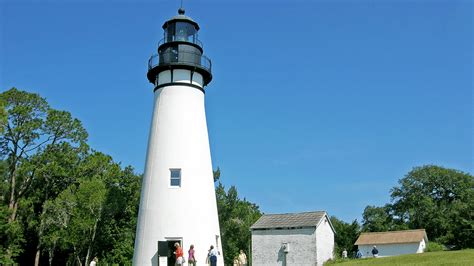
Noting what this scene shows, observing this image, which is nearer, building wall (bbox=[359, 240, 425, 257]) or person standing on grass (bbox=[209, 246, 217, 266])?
person standing on grass (bbox=[209, 246, 217, 266])

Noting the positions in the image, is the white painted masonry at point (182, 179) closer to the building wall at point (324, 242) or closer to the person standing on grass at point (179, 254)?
the person standing on grass at point (179, 254)

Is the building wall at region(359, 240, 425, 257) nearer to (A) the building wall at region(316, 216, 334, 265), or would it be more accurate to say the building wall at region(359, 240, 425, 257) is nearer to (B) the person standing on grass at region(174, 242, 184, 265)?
(A) the building wall at region(316, 216, 334, 265)

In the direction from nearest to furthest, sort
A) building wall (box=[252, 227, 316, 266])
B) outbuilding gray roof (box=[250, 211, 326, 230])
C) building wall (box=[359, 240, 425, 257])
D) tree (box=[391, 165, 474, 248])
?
building wall (box=[252, 227, 316, 266]), outbuilding gray roof (box=[250, 211, 326, 230]), building wall (box=[359, 240, 425, 257]), tree (box=[391, 165, 474, 248])

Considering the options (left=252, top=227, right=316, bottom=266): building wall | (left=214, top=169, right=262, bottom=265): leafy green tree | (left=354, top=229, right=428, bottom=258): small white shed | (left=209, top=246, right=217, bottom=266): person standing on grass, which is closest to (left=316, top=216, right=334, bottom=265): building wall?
(left=252, top=227, right=316, bottom=266): building wall

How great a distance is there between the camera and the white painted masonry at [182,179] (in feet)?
62.6

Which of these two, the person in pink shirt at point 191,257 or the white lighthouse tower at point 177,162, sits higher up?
the white lighthouse tower at point 177,162

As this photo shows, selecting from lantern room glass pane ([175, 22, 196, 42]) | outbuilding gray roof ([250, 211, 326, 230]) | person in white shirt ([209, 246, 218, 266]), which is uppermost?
lantern room glass pane ([175, 22, 196, 42])

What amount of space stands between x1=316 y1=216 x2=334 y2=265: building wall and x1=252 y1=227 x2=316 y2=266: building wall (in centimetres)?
52

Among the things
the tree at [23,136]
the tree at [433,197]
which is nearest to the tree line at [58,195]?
the tree at [23,136]

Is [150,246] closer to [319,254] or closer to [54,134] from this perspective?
[319,254]

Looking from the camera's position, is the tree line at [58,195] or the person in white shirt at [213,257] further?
the tree line at [58,195]

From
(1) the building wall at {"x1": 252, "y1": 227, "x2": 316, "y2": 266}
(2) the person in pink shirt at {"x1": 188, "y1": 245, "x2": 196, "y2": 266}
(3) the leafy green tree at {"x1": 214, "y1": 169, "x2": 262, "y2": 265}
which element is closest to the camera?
(2) the person in pink shirt at {"x1": 188, "y1": 245, "x2": 196, "y2": 266}

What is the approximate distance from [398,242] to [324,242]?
1750 cm

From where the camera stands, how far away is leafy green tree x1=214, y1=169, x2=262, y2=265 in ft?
130
